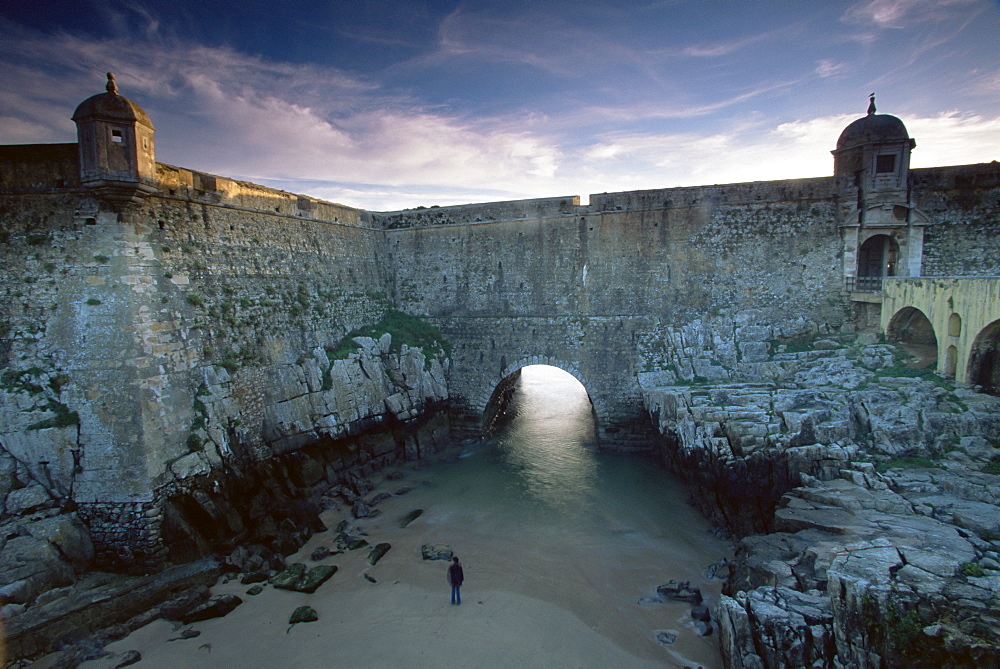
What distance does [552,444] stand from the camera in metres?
20.6

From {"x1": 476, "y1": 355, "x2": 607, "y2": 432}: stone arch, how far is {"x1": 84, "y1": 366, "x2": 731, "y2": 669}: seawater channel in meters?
2.63

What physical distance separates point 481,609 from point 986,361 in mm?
14055

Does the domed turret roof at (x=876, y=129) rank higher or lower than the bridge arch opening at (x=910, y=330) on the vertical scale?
higher

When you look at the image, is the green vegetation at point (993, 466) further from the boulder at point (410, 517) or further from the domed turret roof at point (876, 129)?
the boulder at point (410, 517)

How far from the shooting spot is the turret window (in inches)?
634

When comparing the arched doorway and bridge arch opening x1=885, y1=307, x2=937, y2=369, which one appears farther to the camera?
the arched doorway

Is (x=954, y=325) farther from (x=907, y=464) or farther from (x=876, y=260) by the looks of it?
(x=876, y=260)

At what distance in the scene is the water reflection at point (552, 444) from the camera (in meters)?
16.3

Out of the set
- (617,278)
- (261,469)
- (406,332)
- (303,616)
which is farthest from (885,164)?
(261,469)

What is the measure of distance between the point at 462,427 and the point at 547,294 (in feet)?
22.2

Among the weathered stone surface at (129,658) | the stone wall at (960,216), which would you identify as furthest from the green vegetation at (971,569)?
the weathered stone surface at (129,658)

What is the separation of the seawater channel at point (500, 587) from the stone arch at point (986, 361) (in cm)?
766

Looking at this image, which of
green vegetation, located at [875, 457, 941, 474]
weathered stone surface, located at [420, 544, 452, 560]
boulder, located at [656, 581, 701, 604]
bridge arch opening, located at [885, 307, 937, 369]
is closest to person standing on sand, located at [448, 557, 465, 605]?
weathered stone surface, located at [420, 544, 452, 560]

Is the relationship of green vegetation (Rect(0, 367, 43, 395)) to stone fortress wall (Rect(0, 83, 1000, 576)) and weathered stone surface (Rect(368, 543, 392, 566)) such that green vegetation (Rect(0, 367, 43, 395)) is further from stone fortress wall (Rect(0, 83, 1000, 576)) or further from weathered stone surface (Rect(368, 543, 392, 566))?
weathered stone surface (Rect(368, 543, 392, 566))
